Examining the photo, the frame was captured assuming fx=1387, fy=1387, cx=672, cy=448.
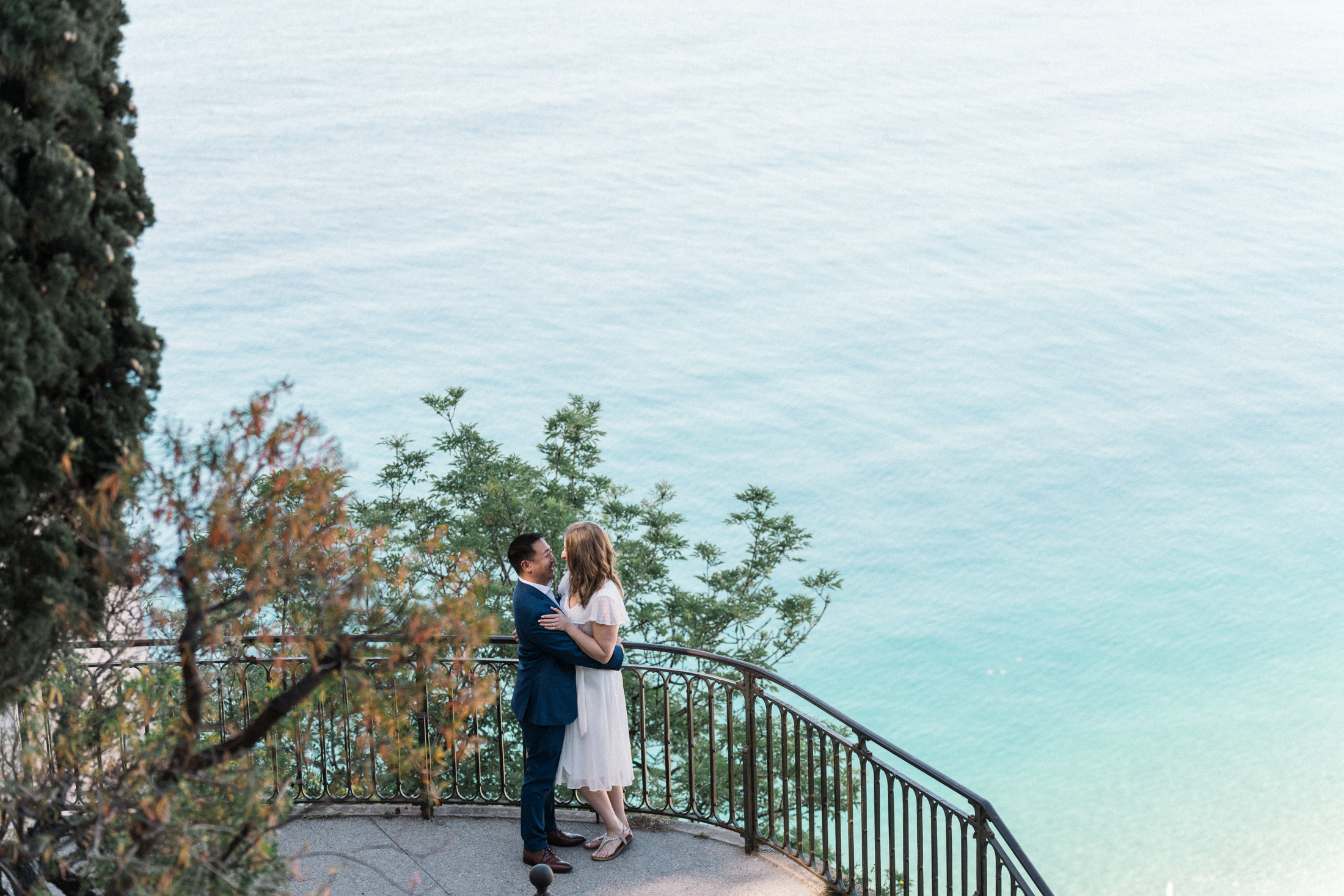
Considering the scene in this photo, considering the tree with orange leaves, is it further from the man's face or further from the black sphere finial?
the man's face

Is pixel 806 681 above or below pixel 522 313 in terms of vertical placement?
below

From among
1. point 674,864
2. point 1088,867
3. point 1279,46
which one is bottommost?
point 1088,867

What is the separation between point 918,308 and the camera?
26.1 metres

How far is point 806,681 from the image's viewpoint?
1725 cm

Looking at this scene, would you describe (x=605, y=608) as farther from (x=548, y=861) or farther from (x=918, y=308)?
(x=918, y=308)

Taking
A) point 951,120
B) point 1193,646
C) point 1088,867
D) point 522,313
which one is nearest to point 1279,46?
point 951,120

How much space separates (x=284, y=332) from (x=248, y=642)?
20.2 m

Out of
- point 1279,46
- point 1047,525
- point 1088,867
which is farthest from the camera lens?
point 1279,46

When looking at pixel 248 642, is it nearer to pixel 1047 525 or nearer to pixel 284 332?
pixel 1047 525

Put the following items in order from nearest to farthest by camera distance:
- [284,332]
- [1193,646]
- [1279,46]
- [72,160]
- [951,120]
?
1. [72,160]
2. [1193,646]
3. [284,332]
4. [951,120]
5. [1279,46]

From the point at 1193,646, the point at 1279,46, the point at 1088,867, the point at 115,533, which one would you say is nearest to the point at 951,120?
the point at 1279,46

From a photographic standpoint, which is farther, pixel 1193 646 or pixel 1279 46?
pixel 1279 46

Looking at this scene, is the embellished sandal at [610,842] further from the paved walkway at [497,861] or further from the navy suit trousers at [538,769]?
the navy suit trousers at [538,769]

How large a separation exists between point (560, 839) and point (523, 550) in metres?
1.43
